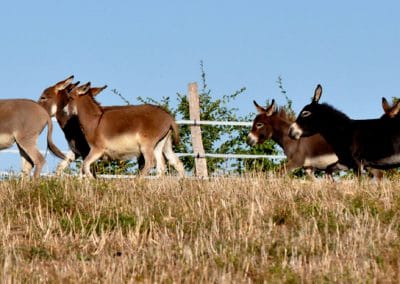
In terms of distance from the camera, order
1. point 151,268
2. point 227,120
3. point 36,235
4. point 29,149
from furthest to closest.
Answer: point 227,120 < point 29,149 < point 36,235 < point 151,268

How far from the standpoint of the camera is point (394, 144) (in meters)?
15.7

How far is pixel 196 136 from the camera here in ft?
70.9

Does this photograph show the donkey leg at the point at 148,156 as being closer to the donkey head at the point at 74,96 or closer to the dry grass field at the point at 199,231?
the donkey head at the point at 74,96

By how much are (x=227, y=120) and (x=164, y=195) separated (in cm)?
1302

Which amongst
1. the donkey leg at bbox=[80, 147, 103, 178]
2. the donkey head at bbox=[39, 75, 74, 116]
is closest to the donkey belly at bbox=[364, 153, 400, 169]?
the donkey leg at bbox=[80, 147, 103, 178]

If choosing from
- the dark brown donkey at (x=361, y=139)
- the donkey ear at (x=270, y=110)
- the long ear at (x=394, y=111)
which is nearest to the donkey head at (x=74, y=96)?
the dark brown donkey at (x=361, y=139)

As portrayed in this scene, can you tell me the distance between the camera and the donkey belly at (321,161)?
734 inches

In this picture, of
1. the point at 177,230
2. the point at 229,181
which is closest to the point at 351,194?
the point at 229,181

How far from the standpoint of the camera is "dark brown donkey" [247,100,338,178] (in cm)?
1884

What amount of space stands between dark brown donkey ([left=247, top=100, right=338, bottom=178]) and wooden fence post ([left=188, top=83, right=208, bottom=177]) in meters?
1.38

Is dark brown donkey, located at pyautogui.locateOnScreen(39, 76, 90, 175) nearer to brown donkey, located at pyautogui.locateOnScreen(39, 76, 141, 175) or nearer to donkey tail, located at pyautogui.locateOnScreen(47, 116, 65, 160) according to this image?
brown donkey, located at pyautogui.locateOnScreen(39, 76, 141, 175)

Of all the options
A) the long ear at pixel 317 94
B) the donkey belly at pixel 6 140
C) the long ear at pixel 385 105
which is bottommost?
the donkey belly at pixel 6 140

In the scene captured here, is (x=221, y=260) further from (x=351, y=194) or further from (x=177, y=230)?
(x=351, y=194)

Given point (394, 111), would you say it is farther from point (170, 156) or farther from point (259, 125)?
point (259, 125)
